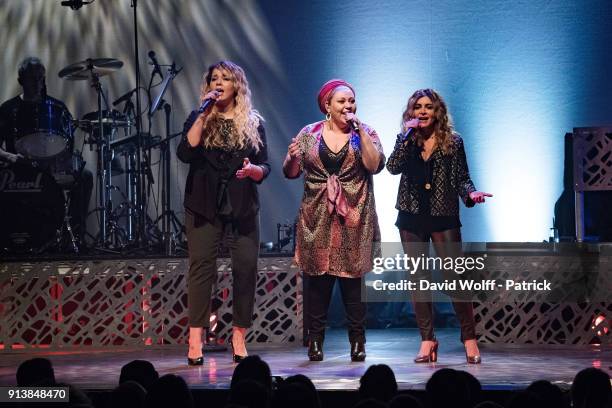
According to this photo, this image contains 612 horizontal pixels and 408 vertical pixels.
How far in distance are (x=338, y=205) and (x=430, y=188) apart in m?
0.51

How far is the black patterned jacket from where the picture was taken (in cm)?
504

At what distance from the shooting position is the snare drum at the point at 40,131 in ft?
25.4

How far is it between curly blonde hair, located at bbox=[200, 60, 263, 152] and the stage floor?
120 centimetres

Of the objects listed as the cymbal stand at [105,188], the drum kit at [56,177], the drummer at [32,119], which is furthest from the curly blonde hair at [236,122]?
the drummer at [32,119]

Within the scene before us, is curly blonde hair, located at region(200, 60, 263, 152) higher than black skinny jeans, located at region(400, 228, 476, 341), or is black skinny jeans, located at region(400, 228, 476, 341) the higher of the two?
curly blonde hair, located at region(200, 60, 263, 152)

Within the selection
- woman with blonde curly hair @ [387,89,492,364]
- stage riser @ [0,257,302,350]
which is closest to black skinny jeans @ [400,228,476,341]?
woman with blonde curly hair @ [387,89,492,364]

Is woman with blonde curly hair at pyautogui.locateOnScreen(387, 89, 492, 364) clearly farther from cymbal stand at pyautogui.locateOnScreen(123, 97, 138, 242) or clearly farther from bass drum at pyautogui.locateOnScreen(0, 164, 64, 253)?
bass drum at pyautogui.locateOnScreen(0, 164, 64, 253)

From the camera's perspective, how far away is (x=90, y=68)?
7.82 metres

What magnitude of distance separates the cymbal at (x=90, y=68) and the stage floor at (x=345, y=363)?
8.77 ft

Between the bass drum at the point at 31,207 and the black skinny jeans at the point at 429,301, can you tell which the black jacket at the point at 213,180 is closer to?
the black skinny jeans at the point at 429,301

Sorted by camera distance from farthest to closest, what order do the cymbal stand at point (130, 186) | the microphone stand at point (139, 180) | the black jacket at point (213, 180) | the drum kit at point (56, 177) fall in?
the cymbal stand at point (130, 186) < the drum kit at point (56, 177) < the microphone stand at point (139, 180) < the black jacket at point (213, 180)

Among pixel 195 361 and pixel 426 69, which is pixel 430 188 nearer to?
pixel 195 361

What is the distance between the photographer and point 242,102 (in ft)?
16.8

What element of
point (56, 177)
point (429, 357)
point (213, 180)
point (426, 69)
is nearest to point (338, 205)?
point (213, 180)
